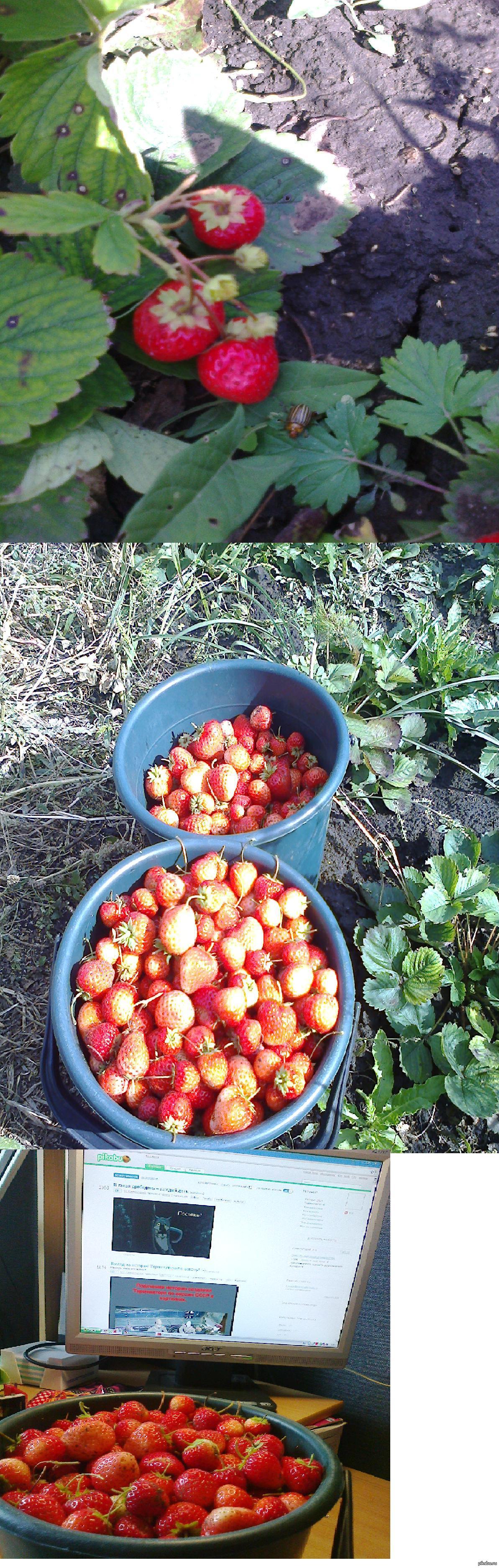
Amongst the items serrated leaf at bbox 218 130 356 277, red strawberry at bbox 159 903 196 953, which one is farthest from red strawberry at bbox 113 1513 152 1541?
serrated leaf at bbox 218 130 356 277

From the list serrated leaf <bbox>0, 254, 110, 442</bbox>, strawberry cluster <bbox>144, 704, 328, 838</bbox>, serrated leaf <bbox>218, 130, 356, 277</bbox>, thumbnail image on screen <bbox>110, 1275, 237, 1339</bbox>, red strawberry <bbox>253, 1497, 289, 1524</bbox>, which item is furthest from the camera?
thumbnail image on screen <bbox>110, 1275, 237, 1339</bbox>

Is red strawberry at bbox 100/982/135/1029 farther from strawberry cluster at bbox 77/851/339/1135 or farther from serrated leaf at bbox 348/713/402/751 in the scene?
serrated leaf at bbox 348/713/402/751

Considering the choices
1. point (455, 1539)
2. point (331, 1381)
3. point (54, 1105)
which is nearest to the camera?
point (54, 1105)

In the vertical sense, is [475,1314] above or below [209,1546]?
above

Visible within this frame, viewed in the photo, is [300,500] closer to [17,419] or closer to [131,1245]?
[17,419]

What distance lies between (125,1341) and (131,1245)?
194mm

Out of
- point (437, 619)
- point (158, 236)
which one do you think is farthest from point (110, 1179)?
point (158, 236)

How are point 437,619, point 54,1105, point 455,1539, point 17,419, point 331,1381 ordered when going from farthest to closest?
1. point 331,1381
2. point 455,1539
3. point 437,619
4. point 54,1105
5. point 17,419

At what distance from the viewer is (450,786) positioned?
1462mm

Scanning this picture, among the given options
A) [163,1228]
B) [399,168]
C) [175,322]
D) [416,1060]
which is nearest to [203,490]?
[175,322]

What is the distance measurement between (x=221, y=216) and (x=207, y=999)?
1.04m

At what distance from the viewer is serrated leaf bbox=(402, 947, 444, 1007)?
4.63 feet

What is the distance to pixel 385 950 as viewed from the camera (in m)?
1.42

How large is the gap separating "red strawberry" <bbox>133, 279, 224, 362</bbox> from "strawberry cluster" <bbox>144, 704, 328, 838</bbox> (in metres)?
0.49
